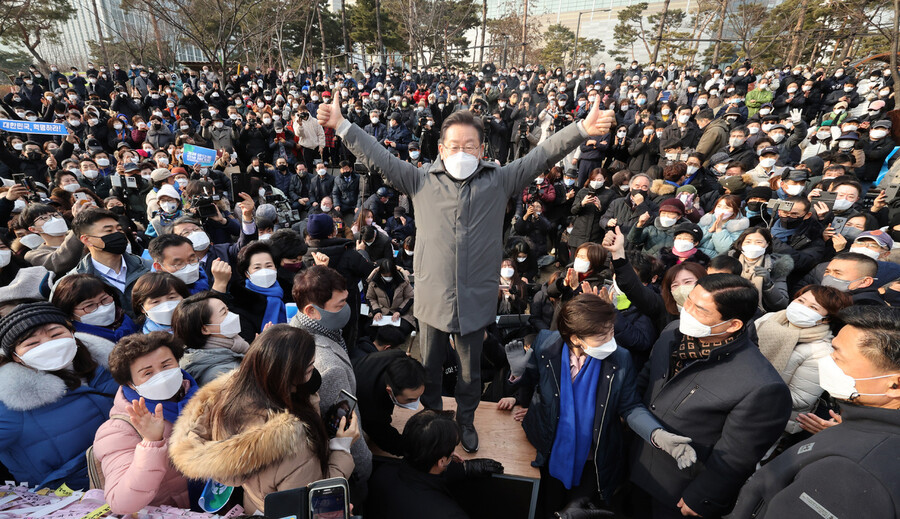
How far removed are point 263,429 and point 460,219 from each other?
1.31 meters

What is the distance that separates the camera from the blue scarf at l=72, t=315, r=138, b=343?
2.52 metres

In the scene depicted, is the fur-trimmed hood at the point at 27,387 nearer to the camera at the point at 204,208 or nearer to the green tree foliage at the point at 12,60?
the camera at the point at 204,208

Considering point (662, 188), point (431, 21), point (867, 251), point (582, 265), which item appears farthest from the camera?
point (431, 21)

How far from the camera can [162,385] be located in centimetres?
192

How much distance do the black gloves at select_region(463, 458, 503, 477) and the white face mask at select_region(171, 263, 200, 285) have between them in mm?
2637

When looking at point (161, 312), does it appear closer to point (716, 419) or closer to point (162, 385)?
point (162, 385)

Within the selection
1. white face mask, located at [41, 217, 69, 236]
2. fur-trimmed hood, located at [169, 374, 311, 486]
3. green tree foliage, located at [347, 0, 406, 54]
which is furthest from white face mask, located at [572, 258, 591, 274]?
green tree foliage, located at [347, 0, 406, 54]

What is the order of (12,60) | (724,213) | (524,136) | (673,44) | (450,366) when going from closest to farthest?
(450,366), (724,213), (524,136), (673,44), (12,60)

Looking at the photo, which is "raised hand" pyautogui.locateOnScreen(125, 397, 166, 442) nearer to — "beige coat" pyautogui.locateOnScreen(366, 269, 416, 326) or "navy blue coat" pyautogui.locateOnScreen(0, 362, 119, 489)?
"navy blue coat" pyautogui.locateOnScreen(0, 362, 119, 489)

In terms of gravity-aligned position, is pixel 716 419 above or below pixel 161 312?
Answer: below

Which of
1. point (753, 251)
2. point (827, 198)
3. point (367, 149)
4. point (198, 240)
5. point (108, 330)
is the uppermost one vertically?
point (367, 149)

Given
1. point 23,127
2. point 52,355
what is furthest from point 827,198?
point 23,127

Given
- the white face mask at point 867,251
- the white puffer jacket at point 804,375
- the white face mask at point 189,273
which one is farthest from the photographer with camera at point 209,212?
the white face mask at point 867,251

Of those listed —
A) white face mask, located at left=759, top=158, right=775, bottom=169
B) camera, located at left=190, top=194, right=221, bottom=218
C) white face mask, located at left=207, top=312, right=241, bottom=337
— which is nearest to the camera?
white face mask, located at left=207, top=312, right=241, bottom=337
